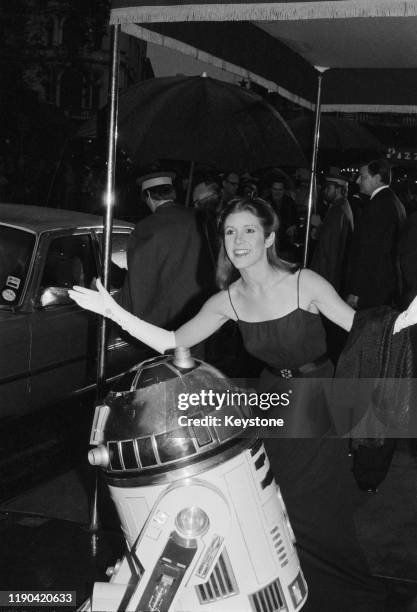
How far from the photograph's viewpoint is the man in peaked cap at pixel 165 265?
5.04m

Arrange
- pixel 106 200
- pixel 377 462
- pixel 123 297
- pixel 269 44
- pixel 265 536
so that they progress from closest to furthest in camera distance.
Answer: pixel 265 536
pixel 106 200
pixel 377 462
pixel 123 297
pixel 269 44

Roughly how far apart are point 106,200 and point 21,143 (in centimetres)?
1476

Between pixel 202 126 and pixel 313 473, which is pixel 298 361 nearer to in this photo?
pixel 313 473

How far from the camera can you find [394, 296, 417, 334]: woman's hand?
9.20 ft

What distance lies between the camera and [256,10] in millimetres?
3416

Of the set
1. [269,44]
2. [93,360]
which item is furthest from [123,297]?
[269,44]

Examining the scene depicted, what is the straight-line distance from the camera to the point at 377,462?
179 inches

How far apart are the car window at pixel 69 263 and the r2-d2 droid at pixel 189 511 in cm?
328

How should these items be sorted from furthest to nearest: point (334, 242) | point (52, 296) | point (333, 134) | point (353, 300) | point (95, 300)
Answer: point (333, 134)
point (334, 242)
point (353, 300)
point (52, 296)
point (95, 300)

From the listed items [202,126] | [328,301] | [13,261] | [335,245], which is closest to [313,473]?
[328,301]

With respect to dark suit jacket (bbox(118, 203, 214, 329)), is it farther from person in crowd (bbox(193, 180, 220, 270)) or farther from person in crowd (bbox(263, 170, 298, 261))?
person in crowd (bbox(263, 170, 298, 261))

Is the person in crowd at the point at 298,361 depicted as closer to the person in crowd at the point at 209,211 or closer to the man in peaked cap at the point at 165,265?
the person in crowd at the point at 209,211

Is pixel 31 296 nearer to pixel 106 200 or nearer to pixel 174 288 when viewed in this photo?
pixel 174 288

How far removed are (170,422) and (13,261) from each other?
11.4ft
